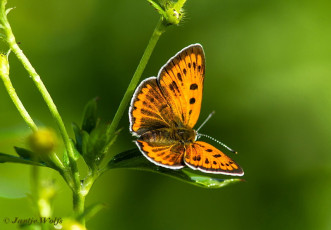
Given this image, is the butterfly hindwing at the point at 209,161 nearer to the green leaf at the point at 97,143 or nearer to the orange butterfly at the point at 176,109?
the orange butterfly at the point at 176,109

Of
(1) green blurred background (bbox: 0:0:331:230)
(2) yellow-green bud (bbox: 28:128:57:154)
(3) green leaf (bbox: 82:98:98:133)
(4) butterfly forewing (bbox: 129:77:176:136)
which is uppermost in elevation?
(2) yellow-green bud (bbox: 28:128:57:154)

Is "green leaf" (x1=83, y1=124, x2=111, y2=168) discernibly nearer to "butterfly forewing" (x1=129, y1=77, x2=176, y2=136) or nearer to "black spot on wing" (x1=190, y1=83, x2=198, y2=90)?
"butterfly forewing" (x1=129, y1=77, x2=176, y2=136)

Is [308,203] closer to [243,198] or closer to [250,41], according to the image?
[243,198]

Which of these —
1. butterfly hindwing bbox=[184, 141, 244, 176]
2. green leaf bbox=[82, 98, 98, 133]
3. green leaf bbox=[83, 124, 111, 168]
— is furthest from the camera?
butterfly hindwing bbox=[184, 141, 244, 176]

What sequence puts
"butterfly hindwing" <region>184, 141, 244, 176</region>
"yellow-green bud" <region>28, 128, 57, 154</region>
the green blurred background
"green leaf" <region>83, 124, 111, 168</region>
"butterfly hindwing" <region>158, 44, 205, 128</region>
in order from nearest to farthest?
1. "yellow-green bud" <region>28, 128, 57, 154</region>
2. "green leaf" <region>83, 124, 111, 168</region>
3. "butterfly hindwing" <region>184, 141, 244, 176</region>
4. "butterfly hindwing" <region>158, 44, 205, 128</region>
5. the green blurred background

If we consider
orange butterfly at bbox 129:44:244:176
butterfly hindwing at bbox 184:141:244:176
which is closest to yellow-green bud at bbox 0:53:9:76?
orange butterfly at bbox 129:44:244:176

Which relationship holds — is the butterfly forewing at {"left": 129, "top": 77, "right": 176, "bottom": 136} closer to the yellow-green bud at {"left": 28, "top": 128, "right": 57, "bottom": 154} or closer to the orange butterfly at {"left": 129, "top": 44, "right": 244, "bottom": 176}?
the orange butterfly at {"left": 129, "top": 44, "right": 244, "bottom": 176}

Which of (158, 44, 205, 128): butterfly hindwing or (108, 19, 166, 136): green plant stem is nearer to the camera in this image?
(108, 19, 166, 136): green plant stem

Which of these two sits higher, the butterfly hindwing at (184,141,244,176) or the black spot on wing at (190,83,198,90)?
the black spot on wing at (190,83,198,90)

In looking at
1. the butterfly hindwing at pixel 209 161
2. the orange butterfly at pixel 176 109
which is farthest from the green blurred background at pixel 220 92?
the butterfly hindwing at pixel 209 161
